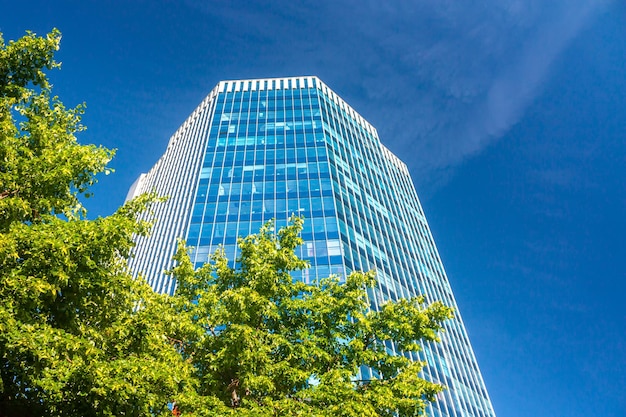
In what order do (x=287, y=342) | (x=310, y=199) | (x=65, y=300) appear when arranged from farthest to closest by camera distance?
(x=310, y=199) < (x=287, y=342) < (x=65, y=300)

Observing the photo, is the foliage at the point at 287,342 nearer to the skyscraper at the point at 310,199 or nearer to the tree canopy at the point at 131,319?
the tree canopy at the point at 131,319

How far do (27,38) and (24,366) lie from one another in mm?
9065

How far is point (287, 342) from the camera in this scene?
12.7 metres

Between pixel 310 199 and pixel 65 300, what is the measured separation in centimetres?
4199

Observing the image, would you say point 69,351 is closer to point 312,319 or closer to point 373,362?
point 312,319

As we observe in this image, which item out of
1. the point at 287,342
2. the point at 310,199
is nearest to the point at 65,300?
the point at 287,342

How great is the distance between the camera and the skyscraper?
4825 centimetres

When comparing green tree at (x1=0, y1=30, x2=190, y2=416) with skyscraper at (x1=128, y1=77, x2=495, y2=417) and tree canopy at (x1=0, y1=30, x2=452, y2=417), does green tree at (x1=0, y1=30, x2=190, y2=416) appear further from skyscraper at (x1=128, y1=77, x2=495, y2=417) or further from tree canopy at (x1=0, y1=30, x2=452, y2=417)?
skyscraper at (x1=128, y1=77, x2=495, y2=417)

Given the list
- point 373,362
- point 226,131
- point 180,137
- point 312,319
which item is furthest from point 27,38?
point 180,137

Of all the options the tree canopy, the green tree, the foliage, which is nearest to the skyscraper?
the foliage

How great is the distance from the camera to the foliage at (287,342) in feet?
37.9

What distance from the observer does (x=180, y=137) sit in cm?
8606

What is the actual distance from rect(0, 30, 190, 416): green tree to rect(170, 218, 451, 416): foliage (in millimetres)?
1508

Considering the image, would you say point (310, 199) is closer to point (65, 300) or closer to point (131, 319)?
point (131, 319)
